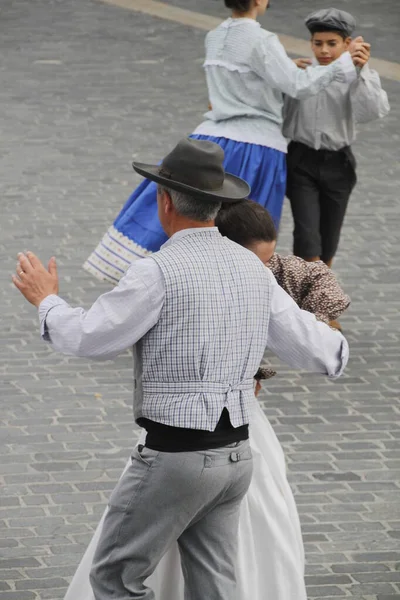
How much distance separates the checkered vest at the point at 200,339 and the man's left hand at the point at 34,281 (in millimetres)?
317

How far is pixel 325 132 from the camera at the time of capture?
287 inches

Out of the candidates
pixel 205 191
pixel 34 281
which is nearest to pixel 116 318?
pixel 34 281

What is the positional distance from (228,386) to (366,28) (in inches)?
541

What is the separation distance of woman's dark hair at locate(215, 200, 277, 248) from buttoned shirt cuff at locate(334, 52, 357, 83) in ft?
8.57

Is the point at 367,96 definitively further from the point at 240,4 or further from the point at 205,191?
the point at 205,191

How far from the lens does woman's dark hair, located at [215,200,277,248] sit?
13.5ft

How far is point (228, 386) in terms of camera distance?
3662 millimetres

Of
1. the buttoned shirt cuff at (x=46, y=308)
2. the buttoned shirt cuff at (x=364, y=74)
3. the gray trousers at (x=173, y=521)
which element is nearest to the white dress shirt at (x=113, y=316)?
the buttoned shirt cuff at (x=46, y=308)

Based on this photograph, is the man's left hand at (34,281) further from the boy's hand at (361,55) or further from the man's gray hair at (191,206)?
the boy's hand at (361,55)

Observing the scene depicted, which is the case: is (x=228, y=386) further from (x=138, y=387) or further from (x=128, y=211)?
(x=128, y=211)

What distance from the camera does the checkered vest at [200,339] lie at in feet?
11.8

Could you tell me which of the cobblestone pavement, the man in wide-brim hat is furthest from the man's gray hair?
the cobblestone pavement

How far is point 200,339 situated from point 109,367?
3.86 metres

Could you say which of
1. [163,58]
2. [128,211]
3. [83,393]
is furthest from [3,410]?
[163,58]
